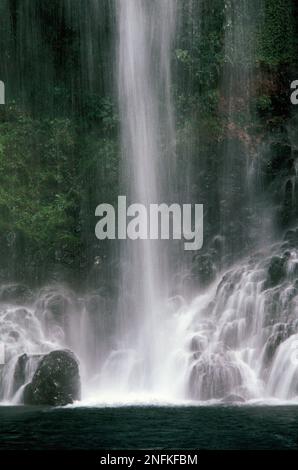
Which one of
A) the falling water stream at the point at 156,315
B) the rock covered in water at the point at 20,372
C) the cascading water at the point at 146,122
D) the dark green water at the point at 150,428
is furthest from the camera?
the cascading water at the point at 146,122

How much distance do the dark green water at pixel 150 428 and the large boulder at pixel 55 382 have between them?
110cm

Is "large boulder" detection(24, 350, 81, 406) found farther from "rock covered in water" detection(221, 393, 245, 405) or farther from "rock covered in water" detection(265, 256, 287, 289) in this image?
"rock covered in water" detection(265, 256, 287, 289)

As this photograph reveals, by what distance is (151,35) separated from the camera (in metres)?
35.5

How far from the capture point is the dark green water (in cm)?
1625

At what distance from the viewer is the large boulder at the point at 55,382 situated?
22344 millimetres

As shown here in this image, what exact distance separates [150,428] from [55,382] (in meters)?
5.46

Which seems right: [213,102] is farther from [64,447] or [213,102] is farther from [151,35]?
[64,447]

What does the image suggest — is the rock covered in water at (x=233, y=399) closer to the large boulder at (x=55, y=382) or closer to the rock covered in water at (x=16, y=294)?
the large boulder at (x=55, y=382)

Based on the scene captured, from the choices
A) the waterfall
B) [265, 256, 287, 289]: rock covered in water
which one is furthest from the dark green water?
the waterfall

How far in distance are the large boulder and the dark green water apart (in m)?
1.10

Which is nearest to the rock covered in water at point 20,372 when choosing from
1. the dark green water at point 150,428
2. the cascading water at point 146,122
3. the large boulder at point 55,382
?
the large boulder at point 55,382

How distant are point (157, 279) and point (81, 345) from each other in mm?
5292

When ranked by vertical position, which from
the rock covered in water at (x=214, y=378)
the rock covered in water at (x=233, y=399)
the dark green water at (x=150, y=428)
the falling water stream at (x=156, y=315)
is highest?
the falling water stream at (x=156, y=315)

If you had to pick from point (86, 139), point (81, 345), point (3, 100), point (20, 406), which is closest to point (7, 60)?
point (3, 100)
